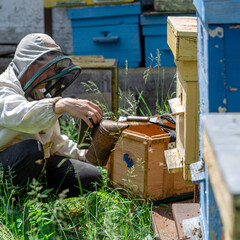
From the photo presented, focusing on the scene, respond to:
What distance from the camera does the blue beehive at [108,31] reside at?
5.16 metres

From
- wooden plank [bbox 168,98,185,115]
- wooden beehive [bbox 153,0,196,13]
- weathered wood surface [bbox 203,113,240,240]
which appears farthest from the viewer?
wooden beehive [bbox 153,0,196,13]

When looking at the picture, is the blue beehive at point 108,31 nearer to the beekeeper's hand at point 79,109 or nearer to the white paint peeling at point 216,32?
the beekeeper's hand at point 79,109

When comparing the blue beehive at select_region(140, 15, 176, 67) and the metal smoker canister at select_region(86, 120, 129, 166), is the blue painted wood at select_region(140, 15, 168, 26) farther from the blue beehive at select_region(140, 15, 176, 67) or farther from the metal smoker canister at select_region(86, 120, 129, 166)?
the metal smoker canister at select_region(86, 120, 129, 166)

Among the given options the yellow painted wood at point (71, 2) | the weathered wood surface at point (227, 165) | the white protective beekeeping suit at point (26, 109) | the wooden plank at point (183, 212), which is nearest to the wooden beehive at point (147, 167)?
the wooden plank at point (183, 212)

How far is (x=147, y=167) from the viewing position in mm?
2936

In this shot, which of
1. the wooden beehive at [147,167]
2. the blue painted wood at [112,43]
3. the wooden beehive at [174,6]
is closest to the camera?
the wooden beehive at [147,167]

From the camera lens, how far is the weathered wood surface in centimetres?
84

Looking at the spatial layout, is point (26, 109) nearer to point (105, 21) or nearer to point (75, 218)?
point (75, 218)

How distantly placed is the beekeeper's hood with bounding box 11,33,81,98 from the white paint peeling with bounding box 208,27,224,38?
1.58 meters

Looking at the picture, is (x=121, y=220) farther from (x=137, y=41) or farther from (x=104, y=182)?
(x=137, y=41)

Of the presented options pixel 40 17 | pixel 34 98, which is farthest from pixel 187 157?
pixel 40 17

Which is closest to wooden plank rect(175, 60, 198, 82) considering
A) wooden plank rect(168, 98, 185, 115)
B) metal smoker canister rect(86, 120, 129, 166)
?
wooden plank rect(168, 98, 185, 115)

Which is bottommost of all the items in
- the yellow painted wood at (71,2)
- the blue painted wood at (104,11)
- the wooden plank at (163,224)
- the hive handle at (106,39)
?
the wooden plank at (163,224)

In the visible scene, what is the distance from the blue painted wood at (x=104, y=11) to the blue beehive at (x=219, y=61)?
139 inches
